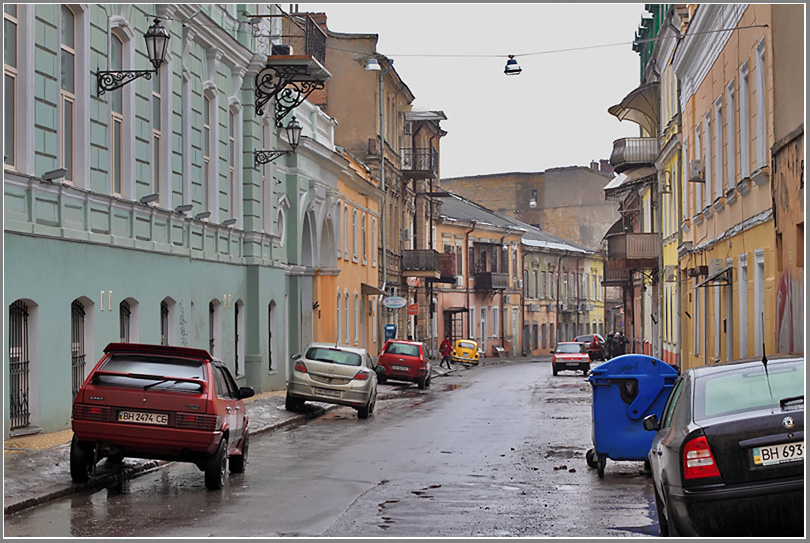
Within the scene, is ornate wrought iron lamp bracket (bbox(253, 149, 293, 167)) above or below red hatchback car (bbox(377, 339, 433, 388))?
above

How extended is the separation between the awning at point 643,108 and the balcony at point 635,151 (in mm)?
935

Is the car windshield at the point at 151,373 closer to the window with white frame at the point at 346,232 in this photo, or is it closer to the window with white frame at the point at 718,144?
the window with white frame at the point at 718,144

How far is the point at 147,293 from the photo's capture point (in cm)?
2066

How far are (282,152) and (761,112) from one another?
1225 centimetres

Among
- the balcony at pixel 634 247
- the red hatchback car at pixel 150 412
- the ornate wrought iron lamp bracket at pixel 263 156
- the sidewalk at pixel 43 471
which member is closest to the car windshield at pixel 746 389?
the red hatchback car at pixel 150 412

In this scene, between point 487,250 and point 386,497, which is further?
point 487,250

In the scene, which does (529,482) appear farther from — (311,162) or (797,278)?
(311,162)

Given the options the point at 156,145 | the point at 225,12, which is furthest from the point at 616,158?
the point at 156,145

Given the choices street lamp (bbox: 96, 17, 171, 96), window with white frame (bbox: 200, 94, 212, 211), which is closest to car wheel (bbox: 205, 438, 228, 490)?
street lamp (bbox: 96, 17, 171, 96)

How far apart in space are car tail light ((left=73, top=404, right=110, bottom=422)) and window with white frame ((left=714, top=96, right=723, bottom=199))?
15.6 m

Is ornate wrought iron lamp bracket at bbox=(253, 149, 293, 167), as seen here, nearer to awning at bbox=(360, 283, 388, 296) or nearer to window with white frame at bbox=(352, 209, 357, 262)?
window with white frame at bbox=(352, 209, 357, 262)

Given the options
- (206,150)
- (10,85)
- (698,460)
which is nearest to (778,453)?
(698,460)

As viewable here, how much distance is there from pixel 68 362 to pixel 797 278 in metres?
10.2

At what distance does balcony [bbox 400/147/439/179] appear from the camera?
5603cm
